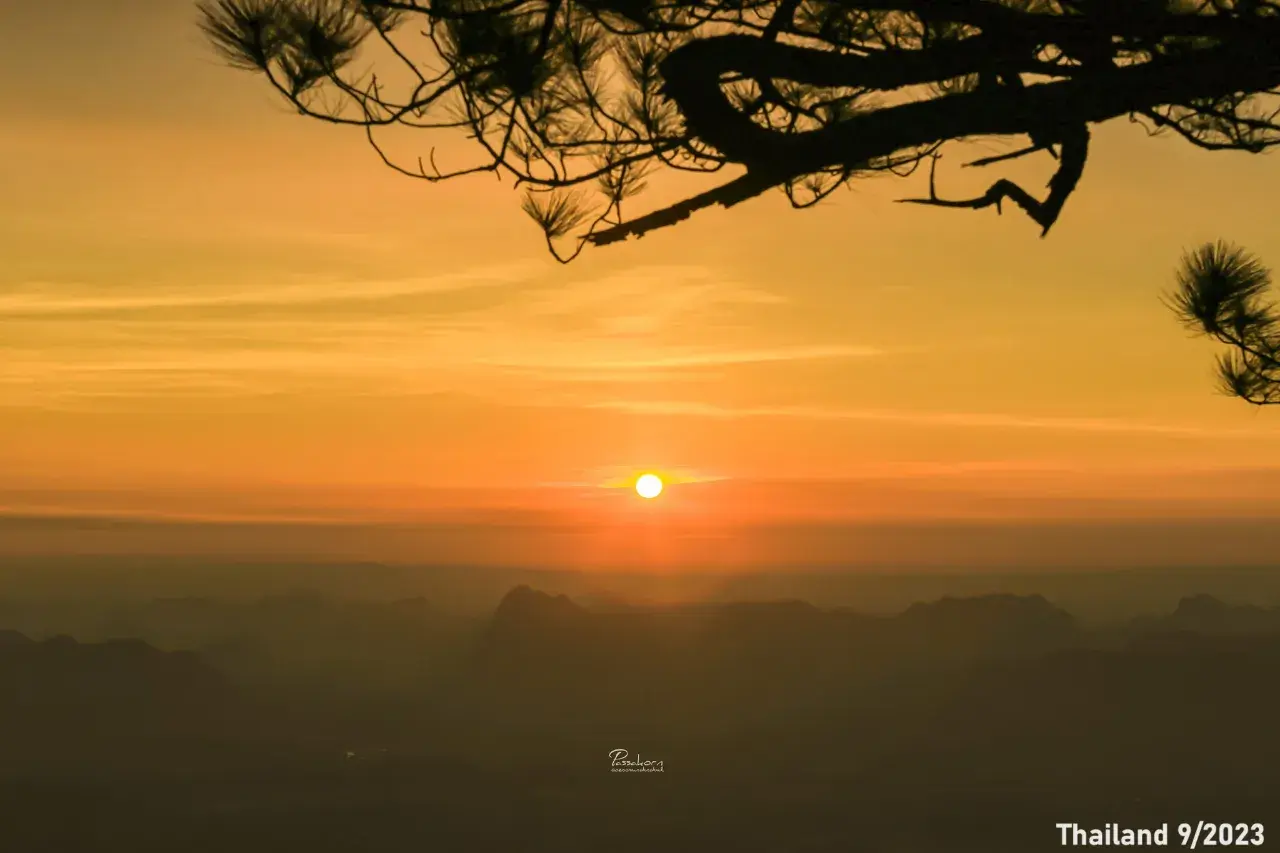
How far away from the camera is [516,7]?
452 cm

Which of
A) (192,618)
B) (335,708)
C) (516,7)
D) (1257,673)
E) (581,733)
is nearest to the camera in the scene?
(516,7)

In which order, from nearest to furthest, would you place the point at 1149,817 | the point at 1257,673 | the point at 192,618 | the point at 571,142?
the point at 571,142 → the point at 1149,817 → the point at 1257,673 → the point at 192,618

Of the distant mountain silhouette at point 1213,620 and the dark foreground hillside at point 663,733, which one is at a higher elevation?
the distant mountain silhouette at point 1213,620

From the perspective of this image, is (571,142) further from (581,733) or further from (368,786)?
(581,733)

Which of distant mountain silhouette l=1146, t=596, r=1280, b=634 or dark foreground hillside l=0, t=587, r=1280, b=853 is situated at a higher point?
distant mountain silhouette l=1146, t=596, r=1280, b=634

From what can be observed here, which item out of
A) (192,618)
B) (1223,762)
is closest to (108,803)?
(1223,762)

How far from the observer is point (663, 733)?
389ft

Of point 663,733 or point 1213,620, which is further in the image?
point 1213,620

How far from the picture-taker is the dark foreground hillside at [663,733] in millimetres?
87000

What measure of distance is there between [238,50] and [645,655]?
142 m

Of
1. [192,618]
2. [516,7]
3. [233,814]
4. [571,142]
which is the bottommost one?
[233,814]

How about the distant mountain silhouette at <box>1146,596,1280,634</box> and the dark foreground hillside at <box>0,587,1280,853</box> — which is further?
the distant mountain silhouette at <box>1146,596,1280,634</box>

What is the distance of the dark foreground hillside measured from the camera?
8700 centimetres

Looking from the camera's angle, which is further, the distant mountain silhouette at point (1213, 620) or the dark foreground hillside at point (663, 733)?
the distant mountain silhouette at point (1213, 620)
